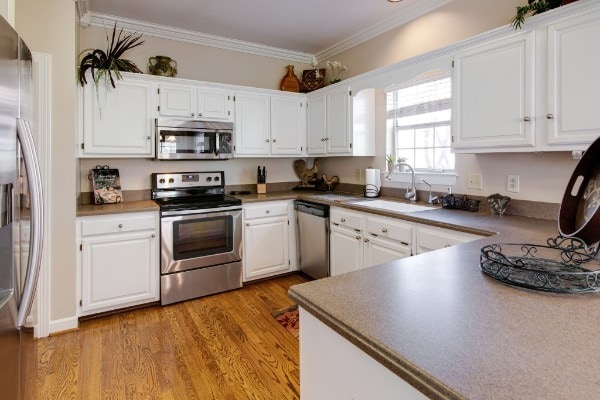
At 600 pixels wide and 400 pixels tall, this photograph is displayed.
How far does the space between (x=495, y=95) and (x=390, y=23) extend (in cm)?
161

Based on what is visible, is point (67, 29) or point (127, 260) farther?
point (127, 260)

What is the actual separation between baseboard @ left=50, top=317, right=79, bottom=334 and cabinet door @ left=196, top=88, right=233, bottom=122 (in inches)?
81.1

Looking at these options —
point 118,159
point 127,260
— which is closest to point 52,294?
point 127,260

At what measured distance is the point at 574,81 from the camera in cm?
180

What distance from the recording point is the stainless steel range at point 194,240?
3018 millimetres

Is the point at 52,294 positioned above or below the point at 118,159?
below

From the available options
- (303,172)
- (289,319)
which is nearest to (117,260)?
(289,319)

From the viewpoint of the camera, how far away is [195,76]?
371 cm

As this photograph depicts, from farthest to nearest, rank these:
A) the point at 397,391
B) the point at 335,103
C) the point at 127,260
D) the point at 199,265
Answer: the point at 335,103 → the point at 199,265 → the point at 127,260 → the point at 397,391

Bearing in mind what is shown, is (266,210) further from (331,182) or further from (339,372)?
(339,372)

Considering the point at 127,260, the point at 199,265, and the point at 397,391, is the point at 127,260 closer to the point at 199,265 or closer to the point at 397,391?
the point at 199,265

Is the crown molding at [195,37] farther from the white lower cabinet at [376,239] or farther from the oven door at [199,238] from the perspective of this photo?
the white lower cabinet at [376,239]

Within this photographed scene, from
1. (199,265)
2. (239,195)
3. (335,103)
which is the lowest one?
(199,265)

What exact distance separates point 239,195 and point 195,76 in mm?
1367
